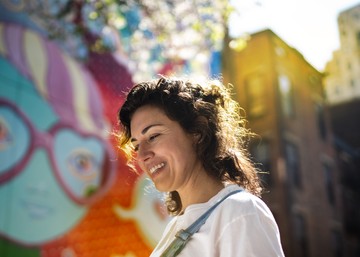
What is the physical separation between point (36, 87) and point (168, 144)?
5.40 meters

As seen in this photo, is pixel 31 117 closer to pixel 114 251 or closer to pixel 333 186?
pixel 114 251

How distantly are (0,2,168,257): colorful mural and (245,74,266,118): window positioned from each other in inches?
402

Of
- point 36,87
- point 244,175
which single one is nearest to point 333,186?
point 36,87

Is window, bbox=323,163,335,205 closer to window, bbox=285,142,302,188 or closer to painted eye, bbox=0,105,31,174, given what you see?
window, bbox=285,142,302,188

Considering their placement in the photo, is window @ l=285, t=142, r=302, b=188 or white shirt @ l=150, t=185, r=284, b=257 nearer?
white shirt @ l=150, t=185, r=284, b=257

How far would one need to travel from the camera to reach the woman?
5.62 feet

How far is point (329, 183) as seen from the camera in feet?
66.6

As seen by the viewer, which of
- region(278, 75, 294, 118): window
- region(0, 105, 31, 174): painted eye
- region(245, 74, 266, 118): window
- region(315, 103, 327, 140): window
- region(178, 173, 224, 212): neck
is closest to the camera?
region(178, 173, 224, 212): neck

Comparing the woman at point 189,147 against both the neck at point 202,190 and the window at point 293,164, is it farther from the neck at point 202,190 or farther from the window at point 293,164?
the window at point 293,164

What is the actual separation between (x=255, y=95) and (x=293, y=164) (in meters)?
2.98

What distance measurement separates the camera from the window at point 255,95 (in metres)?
17.8

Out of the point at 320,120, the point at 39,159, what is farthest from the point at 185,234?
the point at 320,120

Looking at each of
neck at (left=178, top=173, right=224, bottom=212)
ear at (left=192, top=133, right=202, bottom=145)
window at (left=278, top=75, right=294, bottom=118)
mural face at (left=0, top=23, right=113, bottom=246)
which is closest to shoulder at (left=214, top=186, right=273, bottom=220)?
neck at (left=178, top=173, right=224, bottom=212)

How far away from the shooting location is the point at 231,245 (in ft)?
4.65
